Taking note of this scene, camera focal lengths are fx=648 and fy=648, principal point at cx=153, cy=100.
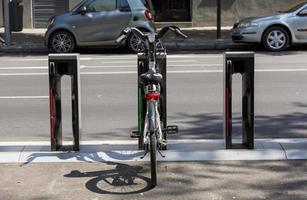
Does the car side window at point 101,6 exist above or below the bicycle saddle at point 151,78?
above

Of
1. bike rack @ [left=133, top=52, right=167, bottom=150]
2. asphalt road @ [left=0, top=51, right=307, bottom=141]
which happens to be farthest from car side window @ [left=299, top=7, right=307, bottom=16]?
bike rack @ [left=133, top=52, right=167, bottom=150]

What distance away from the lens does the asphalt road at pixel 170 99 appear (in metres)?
8.17

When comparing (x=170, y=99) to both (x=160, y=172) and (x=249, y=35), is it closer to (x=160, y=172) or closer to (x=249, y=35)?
(x=160, y=172)

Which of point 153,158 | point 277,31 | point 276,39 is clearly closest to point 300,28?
point 277,31

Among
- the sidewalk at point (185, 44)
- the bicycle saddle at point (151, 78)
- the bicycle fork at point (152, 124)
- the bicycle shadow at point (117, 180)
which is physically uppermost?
the sidewalk at point (185, 44)

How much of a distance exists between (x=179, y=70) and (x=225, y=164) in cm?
767

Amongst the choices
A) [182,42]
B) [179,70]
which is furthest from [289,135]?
[182,42]

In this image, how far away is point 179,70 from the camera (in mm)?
13633

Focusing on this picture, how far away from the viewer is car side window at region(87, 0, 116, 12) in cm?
1762

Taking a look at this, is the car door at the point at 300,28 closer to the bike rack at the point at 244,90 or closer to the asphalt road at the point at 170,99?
the asphalt road at the point at 170,99

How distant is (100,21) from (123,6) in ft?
2.46

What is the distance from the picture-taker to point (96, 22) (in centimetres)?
1762

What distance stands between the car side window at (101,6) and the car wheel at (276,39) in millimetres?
4249

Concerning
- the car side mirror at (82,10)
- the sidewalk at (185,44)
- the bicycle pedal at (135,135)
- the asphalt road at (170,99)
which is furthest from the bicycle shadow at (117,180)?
the sidewalk at (185,44)
